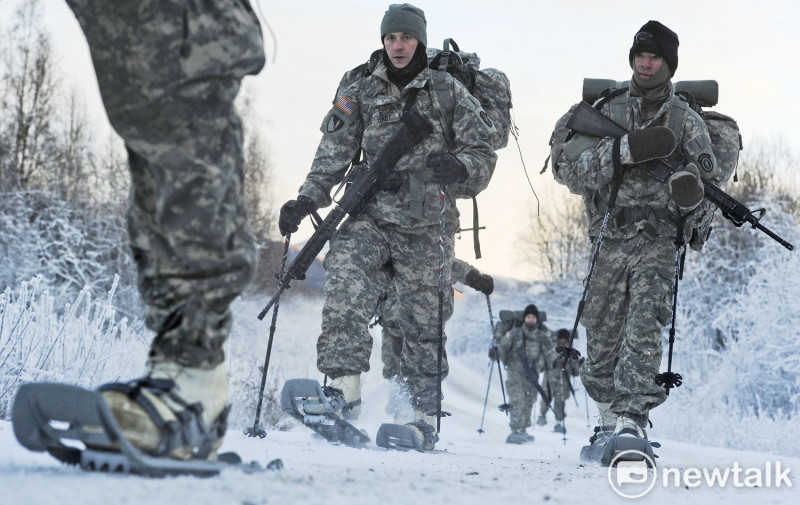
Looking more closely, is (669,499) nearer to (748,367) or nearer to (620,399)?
(620,399)

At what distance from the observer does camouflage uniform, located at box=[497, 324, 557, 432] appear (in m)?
12.6

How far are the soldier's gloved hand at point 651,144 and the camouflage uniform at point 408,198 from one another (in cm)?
91

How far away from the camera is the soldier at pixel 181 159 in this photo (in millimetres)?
2061

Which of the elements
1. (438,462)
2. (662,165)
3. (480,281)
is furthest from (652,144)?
(480,281)

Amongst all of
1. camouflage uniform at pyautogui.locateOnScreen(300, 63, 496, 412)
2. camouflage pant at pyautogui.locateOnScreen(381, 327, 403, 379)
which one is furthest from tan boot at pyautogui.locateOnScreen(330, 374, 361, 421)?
camouflage pant at pyautogui.locateOnScreen(381, 327, 403, 379)

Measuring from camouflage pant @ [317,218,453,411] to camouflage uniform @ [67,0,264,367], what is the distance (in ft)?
10.0

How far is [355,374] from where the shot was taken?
5.21 metres

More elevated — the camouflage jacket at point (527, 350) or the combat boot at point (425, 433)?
the camouflage jacket at point (527, 350)

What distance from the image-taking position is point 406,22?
19.3 ft

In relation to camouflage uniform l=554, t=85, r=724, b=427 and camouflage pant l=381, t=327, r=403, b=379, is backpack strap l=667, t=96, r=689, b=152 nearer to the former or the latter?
camouflage uniform l=554, t=85, r=724, b=427

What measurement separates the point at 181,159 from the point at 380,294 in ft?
11.7

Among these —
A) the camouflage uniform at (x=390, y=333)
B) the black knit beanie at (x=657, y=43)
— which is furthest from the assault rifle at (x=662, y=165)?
the camouflage uniform at (x=390, y=333)

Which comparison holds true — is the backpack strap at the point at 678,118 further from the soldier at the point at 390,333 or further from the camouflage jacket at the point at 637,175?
the soldier at the point at 390,333

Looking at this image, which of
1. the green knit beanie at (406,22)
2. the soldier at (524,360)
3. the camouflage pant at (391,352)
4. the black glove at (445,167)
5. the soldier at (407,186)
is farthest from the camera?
the soldier at (524,360)
